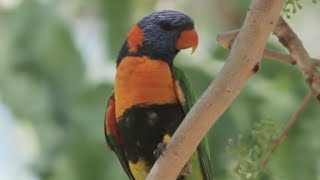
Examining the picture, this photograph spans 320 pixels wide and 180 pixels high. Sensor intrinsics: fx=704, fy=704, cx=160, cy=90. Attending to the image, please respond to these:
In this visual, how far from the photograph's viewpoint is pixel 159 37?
1271mm

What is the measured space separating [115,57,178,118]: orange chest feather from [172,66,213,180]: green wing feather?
0.02 m

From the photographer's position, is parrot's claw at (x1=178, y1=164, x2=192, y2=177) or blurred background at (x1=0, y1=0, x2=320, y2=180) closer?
parrot's claw at (x1=178, y1=164, x2=192, y2=177)

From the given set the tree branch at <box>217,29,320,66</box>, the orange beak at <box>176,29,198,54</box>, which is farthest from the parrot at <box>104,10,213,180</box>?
the tree branch at <box>217,29,320,66</box>

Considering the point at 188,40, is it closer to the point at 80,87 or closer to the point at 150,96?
the point at 150,96

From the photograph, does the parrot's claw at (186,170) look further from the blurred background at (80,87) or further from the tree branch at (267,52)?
the tree branch at (267,52)

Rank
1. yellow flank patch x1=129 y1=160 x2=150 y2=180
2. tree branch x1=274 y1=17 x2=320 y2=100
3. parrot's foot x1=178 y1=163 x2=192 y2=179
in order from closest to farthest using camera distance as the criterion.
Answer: tree branch x1=274 y1=17 x2=320 y2=100
parrot's foot x1=178 y1=163 x2=192 y2=179
yellow flank patch x1=129 y1=160 x2=150 y2=180

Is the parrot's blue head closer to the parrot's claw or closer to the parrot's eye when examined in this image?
the parrot's eye

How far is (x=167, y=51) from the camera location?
1269 millimetres

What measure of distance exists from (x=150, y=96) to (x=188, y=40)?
120 mm

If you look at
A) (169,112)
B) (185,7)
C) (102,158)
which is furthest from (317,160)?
(185,7)

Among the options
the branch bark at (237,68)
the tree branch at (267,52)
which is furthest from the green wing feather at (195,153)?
the branch bark at (237,68)

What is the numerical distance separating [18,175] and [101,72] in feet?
1.54

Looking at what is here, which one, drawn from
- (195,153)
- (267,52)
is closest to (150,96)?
(195,153)

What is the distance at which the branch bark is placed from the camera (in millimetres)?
815
